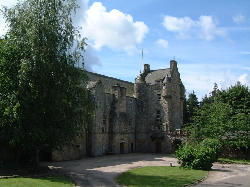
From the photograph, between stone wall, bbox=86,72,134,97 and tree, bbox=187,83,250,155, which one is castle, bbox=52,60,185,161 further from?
tree, bbox=187,83,250,155

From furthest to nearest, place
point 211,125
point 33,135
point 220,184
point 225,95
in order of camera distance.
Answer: point 225,95, point 211,125, point 33,135, point 220,184

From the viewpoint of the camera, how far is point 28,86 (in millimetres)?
21891

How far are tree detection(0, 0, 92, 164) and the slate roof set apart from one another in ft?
89.8

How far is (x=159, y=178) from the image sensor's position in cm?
2206

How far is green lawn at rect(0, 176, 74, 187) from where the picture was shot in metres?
17.9

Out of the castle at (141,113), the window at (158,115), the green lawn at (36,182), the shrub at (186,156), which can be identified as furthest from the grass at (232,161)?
the green lawn at (36,182)

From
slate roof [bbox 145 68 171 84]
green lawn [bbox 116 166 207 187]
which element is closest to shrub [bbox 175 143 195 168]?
green lawn [bbox 116 166 207 187]

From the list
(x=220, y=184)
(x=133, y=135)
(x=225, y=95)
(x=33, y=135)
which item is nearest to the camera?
(x=220, y=184)

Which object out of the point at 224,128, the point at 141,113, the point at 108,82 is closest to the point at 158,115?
the point at 141,113

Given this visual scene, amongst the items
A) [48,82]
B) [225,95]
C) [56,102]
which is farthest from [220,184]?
[225,95]

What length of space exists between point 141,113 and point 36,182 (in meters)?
31.0

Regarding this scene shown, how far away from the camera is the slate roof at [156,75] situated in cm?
4942

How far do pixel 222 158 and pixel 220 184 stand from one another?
57.2ft

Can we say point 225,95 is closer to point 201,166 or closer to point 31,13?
point 201,166
